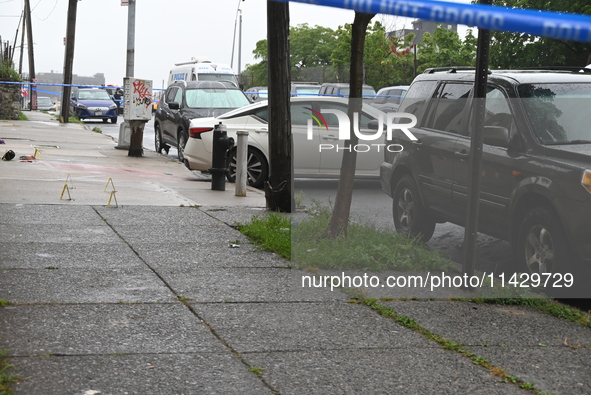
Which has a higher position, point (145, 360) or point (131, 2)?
point (131, 2)

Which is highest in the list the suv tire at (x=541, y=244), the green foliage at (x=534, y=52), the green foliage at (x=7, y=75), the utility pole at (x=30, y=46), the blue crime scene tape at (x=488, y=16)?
the utility pole at (x=30, y=46)

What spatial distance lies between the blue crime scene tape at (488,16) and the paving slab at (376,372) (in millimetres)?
2661

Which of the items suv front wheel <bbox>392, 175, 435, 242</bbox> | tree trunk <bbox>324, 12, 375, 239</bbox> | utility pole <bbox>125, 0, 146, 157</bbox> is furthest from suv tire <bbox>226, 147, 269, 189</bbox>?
suv front wheel <bbox>392, 175, 435, 242</bbox>

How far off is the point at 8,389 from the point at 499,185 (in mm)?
4151

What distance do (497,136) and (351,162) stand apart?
1394mm

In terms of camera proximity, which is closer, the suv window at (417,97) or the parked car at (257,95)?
the suv window at (417,97)

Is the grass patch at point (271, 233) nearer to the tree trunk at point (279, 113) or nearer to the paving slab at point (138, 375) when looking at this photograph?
the tree trunk at point (279, 113)

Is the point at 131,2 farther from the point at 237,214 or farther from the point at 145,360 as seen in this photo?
the point at 145,360

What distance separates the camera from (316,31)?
65875mm

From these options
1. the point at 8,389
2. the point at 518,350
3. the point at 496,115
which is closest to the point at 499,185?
the point at 496,115

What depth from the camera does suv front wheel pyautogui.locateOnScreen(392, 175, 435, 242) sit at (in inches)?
287

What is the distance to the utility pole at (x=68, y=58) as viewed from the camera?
3319cm

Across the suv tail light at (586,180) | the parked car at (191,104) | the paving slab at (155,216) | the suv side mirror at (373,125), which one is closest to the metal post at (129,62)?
the parked car at (191,104)

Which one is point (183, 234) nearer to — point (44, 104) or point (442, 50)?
point (442, 50)
